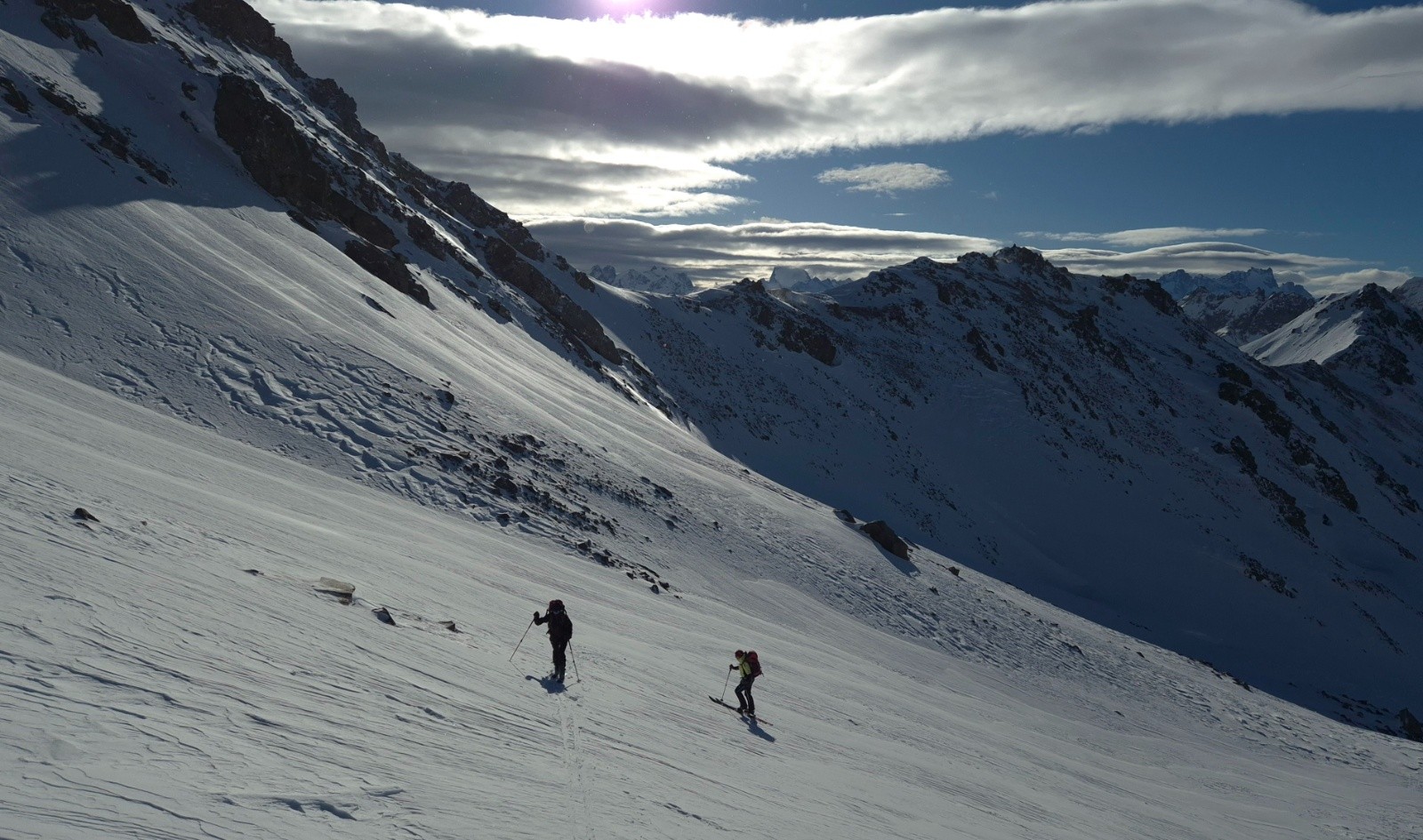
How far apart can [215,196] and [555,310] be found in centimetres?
2688

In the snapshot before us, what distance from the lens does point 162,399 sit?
22.1m

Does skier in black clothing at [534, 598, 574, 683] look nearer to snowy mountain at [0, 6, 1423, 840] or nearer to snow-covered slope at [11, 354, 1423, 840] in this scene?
snow-covered slope at [11, 354, 1423, 840]

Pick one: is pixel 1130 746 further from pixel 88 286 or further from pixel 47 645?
pixel 88 286

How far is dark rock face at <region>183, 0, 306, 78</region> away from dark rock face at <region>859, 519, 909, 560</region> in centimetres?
6220

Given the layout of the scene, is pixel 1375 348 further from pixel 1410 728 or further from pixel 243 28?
pixel 243 28

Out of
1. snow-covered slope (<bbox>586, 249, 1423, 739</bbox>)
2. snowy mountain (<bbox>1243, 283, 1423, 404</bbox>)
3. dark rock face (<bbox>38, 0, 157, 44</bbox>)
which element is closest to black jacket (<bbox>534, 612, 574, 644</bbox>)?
snow-covered slope (<bbox>586, 249, 1423, 739</bbox>)

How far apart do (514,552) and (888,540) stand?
73.3 feet

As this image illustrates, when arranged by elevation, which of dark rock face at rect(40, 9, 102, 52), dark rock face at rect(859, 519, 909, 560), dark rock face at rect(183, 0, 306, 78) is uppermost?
dark rock face at rect(183, 0, 306, 78)

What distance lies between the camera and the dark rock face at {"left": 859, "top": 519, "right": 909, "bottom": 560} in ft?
127

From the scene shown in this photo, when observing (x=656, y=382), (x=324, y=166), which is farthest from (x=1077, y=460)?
(x=324, y=166)

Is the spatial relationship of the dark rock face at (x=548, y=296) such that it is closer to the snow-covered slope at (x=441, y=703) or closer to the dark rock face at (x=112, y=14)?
the dark rock face at (x=112, y=14)

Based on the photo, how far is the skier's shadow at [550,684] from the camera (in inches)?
487

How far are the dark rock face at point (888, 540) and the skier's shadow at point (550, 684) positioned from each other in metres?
28.1

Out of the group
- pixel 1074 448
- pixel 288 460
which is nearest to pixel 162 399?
pixel 288 460
